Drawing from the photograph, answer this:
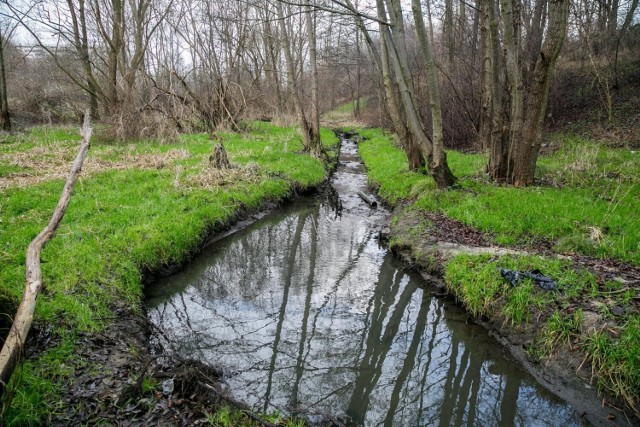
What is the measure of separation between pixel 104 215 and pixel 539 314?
699cm

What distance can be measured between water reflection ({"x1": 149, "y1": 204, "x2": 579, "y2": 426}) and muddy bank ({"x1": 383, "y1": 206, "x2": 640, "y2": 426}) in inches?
6.4

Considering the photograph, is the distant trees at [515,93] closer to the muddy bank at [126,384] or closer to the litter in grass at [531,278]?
the litter in grass at [531,278]

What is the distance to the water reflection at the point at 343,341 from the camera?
378 centimetres

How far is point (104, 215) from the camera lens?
280 inches

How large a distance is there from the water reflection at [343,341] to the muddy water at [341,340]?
0.01 metres

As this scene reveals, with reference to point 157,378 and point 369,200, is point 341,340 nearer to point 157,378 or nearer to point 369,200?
point 157,378

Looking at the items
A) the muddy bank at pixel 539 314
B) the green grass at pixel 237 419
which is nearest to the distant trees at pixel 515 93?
the muddy bank at pixel 539 314

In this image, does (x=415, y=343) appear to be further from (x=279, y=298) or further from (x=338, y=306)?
(x=279, y=298)

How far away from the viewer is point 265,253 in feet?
24.7

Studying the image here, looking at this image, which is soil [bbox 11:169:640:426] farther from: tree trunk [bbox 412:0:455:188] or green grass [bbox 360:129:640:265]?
tree trunk [bbox 412:0:455:188]

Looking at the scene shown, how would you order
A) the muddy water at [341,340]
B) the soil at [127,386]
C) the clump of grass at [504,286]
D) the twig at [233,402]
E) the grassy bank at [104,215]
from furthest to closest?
the clump of grass at [504,286] < the grassy bank at [104,215] < the muddy water at [341,340] < the twig at [233,402] < the soil at [127,386]

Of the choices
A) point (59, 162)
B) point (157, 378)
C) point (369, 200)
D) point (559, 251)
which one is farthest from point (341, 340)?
point (59, 162)

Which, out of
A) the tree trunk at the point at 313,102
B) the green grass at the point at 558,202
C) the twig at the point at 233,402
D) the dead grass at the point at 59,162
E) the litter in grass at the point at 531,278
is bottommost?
the twig at the point at 233,402

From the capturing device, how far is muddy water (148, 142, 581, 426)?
149 inches
